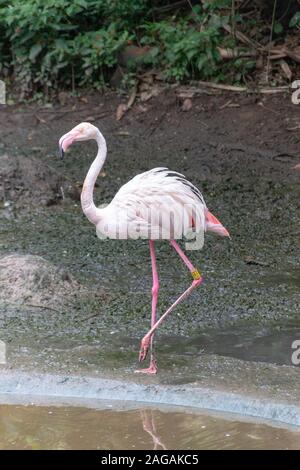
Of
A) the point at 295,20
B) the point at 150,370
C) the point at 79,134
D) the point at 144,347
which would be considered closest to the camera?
the point at 150,370

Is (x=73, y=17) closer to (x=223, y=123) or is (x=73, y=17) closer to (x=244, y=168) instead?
(x=223, y=123)

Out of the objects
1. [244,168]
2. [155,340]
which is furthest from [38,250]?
[244,168]

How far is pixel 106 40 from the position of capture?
9.93 m

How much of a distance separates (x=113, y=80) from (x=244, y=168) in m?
2.27

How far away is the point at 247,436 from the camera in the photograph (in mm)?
4492

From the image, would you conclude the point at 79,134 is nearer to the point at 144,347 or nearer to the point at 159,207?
the point at 159,207

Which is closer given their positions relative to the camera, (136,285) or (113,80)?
(136,285)

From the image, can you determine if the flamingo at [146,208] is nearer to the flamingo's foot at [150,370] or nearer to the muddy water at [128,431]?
the flamingo's foot at [150,370]

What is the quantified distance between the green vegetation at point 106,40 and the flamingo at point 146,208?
13.8ft

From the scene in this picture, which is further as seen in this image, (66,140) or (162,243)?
(162,243)

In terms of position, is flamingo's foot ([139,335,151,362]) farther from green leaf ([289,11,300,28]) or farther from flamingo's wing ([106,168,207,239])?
green leaf ([289,11,300,28])

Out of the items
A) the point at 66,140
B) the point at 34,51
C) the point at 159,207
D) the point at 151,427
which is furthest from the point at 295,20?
the point at 151,427

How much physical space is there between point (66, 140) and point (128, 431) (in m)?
1.62

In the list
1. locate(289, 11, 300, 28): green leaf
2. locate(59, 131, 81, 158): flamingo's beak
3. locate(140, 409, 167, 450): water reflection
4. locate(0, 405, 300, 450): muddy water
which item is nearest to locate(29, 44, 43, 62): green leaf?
locate(289, 11, 300, 28): green leaf
